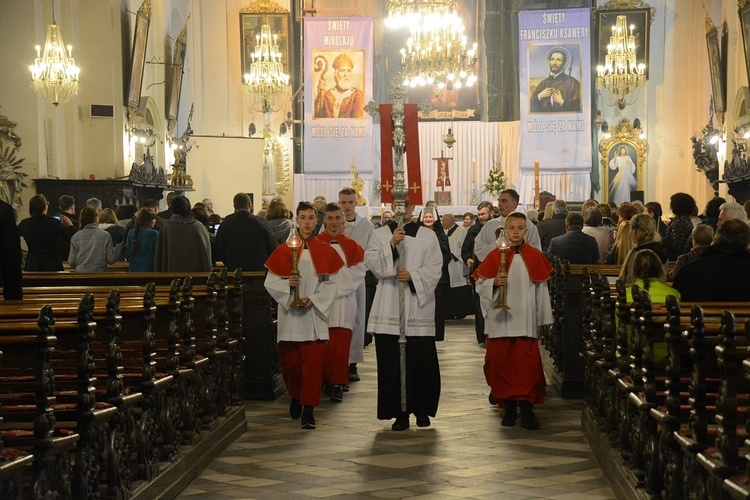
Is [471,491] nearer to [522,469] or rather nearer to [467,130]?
[522,469]

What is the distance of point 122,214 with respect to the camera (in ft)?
44.5

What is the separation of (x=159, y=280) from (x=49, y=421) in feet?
17.8

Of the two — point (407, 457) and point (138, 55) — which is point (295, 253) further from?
point (138, 55)

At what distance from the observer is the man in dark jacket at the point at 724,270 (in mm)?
6672

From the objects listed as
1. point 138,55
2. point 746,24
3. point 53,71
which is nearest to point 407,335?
point 53,71

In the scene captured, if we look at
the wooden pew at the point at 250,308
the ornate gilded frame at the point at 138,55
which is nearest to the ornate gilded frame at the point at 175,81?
the ornate gilded frame at the point at 138,55

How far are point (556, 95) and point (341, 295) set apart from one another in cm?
1906

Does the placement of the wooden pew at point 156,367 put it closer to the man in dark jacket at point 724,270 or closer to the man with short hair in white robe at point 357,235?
the man with short hair in white robe at point 357,235

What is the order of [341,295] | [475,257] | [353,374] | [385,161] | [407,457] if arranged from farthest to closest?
[475,257] → [353,374] → [341,295] → [385,161] → [407,457]

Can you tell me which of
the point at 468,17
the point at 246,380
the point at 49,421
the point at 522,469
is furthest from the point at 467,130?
the point at 49,421

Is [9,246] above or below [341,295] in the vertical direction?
above

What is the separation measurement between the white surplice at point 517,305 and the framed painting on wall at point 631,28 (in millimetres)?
17938

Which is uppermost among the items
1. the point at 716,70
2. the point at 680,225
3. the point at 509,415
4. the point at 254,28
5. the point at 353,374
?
the point at 254,28

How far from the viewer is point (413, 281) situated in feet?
26.7
